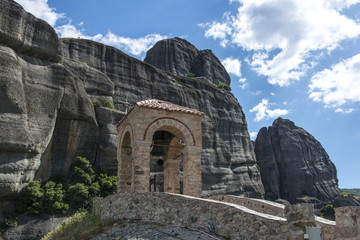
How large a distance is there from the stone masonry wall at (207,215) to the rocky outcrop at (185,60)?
5168 cm

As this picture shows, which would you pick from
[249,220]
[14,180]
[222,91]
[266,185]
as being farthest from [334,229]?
[266,185]

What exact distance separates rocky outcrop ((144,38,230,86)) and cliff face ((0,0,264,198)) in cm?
1718

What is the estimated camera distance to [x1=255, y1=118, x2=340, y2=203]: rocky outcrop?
5728 cm

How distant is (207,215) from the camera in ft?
27.2

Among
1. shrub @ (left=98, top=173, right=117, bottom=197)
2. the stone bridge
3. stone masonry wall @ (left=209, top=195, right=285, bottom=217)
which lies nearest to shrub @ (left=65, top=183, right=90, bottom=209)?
shrub @ (left=98, top=173, right=117, bottom=197)

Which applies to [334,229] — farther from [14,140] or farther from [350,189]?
[350,189]

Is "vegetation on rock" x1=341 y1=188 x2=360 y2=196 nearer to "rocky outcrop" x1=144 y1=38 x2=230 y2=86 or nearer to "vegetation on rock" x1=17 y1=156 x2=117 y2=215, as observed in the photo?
"rocky outcrop" x1=144 y1=38 x2=230 y2=86

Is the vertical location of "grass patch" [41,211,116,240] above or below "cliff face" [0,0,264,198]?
below

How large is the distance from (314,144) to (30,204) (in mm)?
57494

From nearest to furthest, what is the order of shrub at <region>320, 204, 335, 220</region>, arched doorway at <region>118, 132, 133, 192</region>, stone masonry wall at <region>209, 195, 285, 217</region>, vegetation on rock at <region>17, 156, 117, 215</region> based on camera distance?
stone masonry wall at <region>209, 195, 285, 217</region>, arched doorway at <region>118, 132, 133, 192</region>, vegetation on rock at <region>17, 156, 117, 215</region>, shrub at <region>320, 204, 335, 220</region>

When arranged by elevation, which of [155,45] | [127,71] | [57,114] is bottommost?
[57,114]

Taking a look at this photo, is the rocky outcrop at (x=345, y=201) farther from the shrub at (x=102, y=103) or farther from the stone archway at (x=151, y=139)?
the stone archway at (x=151, y=139)

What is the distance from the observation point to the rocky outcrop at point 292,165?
57281 mm

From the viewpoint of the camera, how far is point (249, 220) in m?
7.22
